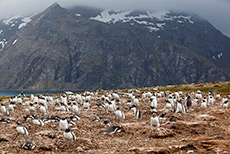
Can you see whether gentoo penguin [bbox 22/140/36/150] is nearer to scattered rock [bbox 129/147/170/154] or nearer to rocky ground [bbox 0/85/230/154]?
rocky ground [bbox 0/85/230/154]

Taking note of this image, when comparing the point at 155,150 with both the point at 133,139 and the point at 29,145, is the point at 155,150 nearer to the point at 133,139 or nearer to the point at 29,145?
the point at 133,139

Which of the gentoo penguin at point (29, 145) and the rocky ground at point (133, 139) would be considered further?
the gentoo penguin at point (29, 145)

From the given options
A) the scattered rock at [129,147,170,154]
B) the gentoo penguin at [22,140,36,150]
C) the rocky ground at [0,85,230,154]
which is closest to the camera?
the scattered rock at [129,147,170,154]

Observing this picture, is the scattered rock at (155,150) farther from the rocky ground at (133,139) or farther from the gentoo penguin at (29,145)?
the gentoo penguin at (29,145)

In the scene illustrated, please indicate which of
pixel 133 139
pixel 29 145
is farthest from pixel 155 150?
pixel 29 145

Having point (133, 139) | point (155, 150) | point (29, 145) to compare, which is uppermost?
point (155, 150)

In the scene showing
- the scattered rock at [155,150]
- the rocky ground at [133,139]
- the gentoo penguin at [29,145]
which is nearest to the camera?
the scattered rock at [155,150]

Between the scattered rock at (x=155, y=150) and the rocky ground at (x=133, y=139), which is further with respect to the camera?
the rocky ground at (x=133, y=139)

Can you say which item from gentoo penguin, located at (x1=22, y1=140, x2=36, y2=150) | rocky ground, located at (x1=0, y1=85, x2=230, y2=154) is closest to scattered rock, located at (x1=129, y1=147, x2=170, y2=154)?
rocky ground, located at (x1=0, y1=85, x2=230, y2=154)

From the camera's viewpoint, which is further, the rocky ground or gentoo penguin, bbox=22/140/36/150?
gentoo penguin, bbox=22/140/36/150

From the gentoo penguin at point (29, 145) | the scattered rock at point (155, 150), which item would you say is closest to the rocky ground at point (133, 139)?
the scattered rock at point (155, 150)

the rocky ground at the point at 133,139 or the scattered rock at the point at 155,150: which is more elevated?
the scattered rock at the point at 155,150

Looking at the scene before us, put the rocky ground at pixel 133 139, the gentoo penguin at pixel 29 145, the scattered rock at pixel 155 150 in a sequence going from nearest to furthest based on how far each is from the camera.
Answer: the scattered rock at pixel 155 150 → the rocky ground at pixel 133 139 → the gentoo penguin at pixel 29 145

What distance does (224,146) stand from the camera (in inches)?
438
